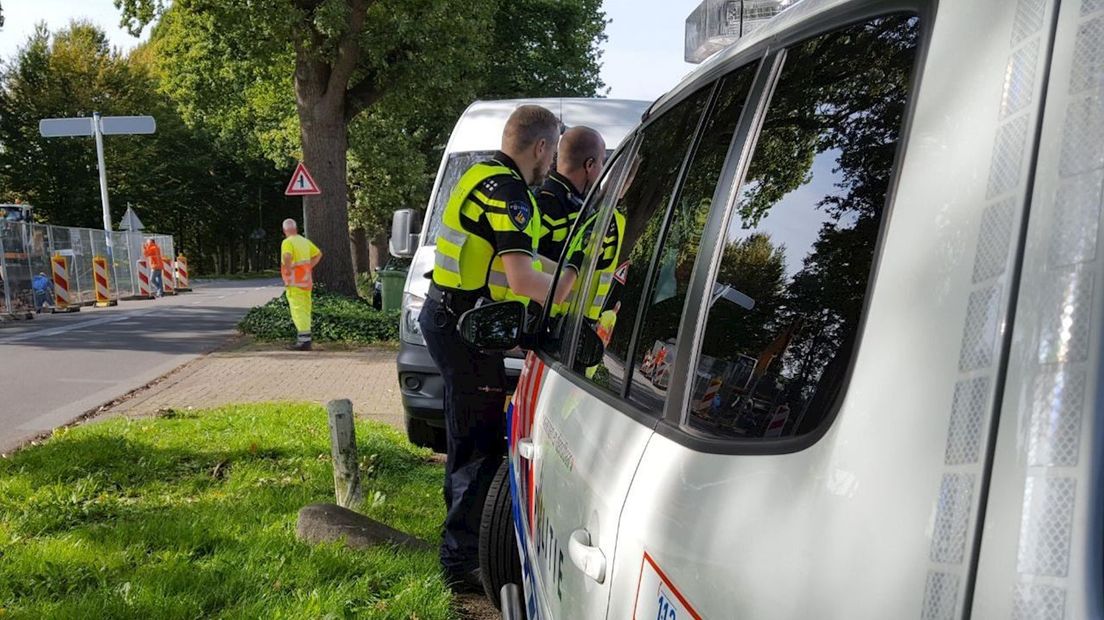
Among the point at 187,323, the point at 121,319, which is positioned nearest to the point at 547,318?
the point at 187,323

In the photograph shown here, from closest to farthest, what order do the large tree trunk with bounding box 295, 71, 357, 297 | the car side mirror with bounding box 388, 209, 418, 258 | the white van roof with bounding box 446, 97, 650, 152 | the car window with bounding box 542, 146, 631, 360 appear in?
the car window with bounding box 542, 146, 631, 360, the white van roof with bounding box 446, 97, 650, 152, the car side mirror with bounding box 388, 209, 418, 258, the large tree trunk with bounding box 295, 71, 357, 297

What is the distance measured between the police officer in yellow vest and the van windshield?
3.42 meters

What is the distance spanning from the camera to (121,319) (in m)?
19.0

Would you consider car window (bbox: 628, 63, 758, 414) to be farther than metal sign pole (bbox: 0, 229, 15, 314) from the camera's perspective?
No

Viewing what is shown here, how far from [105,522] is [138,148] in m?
48.4

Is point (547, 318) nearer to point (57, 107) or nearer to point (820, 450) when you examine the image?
point (820, 450)

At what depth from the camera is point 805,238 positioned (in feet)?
4.32

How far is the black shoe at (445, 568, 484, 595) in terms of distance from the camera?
3920 millimetres

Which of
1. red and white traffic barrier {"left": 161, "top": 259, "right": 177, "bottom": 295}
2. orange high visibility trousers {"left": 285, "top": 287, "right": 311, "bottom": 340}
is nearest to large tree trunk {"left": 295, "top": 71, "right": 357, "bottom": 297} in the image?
orange high visibility trousers {"left": 285, "top": 287, "right": 311, "bottom": 340}

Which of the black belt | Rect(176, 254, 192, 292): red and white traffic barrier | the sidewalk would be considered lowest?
Rect(176, 254, 192, 292): red and white traffic barrier

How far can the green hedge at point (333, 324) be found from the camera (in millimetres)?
14172

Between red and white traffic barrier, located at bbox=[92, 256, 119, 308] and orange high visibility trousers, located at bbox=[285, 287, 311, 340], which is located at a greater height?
orange high visibility trousers, located at bbox=[285, 287, 311, 340]

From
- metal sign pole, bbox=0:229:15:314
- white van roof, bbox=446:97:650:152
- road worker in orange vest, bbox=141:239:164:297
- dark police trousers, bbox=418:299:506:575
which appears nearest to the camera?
dark police trousers, bbox=418:299:506:575

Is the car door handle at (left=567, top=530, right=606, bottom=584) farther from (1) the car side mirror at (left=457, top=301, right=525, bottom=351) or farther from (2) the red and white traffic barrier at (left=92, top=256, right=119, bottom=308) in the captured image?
(2) the red and white traffic barrier at (left=92, top=256, right=119, bottom=308)
